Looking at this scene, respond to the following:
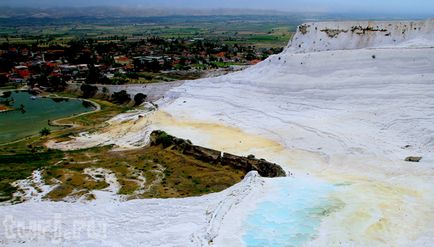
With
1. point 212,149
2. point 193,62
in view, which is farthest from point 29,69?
point 212,149

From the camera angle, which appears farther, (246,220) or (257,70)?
(257,70)

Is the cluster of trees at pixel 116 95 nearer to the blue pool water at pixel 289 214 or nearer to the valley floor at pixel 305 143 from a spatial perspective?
the valley floor at pixel 305 143

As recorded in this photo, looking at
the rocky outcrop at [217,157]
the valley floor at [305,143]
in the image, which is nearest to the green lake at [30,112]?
the valley floor at [305,143]

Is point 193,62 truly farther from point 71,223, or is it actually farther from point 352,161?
point 71,223

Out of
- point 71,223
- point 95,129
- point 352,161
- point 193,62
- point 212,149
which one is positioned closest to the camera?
point 71,223

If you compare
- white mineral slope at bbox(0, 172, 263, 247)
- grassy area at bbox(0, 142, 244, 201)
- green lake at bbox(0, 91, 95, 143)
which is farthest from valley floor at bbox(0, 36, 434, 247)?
green lake at bbox(0, 91, 95, 143)
